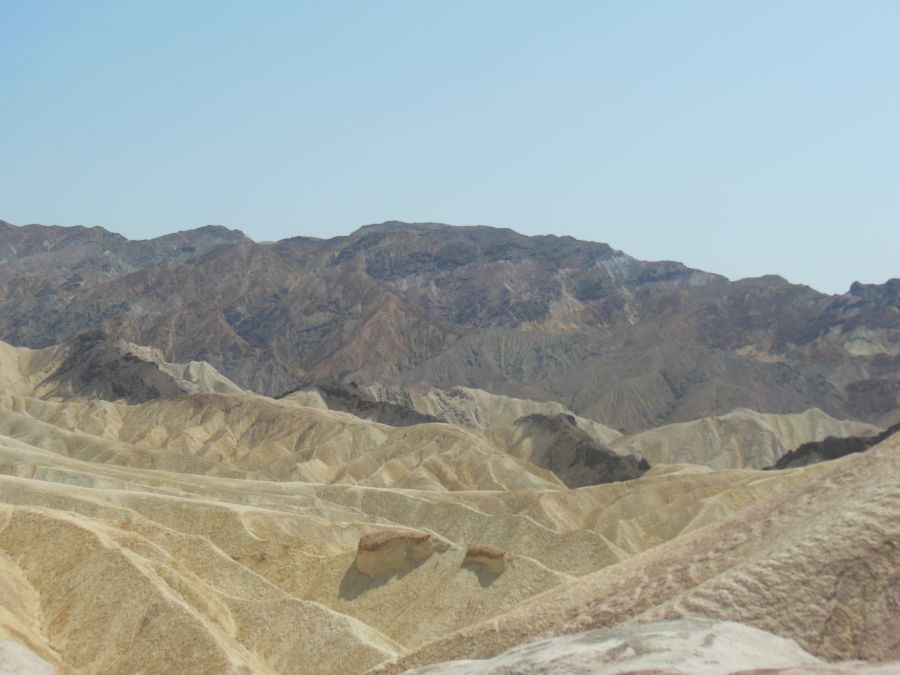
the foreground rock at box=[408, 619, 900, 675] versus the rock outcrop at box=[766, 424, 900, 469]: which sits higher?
the foreground rock at box=[408, 619, 900, 675]

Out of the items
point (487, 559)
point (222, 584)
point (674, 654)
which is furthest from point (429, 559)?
point (674, 654)

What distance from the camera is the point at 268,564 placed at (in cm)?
5175

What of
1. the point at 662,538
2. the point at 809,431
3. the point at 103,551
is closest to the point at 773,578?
the point at 103,551

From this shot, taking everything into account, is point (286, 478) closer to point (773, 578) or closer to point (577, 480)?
point (577, 480)

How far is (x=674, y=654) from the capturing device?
1315 centimetres

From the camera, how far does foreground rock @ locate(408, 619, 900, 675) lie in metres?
12.7

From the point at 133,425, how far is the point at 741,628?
149 meters

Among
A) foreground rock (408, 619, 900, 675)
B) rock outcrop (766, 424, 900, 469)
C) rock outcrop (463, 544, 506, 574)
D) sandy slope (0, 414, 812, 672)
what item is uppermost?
foreground rock (408, 619, 900, 675)

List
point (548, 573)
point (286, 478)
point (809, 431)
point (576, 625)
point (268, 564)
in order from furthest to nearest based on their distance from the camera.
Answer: point (809, 431) < point (286, 478) < point (268, 564) < point (548, 573) < point (576, 625)

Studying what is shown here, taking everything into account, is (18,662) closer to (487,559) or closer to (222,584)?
(222,584)

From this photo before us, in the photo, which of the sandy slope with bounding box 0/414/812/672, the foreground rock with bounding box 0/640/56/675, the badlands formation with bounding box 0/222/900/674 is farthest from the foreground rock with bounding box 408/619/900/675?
the sandy slope with bounding box 0/414/812/672

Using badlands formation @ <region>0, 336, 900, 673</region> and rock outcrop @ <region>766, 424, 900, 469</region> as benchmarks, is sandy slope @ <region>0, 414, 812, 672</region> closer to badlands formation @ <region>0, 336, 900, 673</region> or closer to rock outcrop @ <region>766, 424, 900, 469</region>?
badlands formation @ <region>0, 336, 900, 673</region>

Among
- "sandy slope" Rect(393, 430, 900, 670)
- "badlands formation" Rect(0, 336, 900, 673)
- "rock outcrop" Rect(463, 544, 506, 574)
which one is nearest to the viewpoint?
"sandy slope" Rect(393, 430, 900, 670)

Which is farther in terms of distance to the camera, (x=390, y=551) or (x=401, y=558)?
(x=401, y=558)
